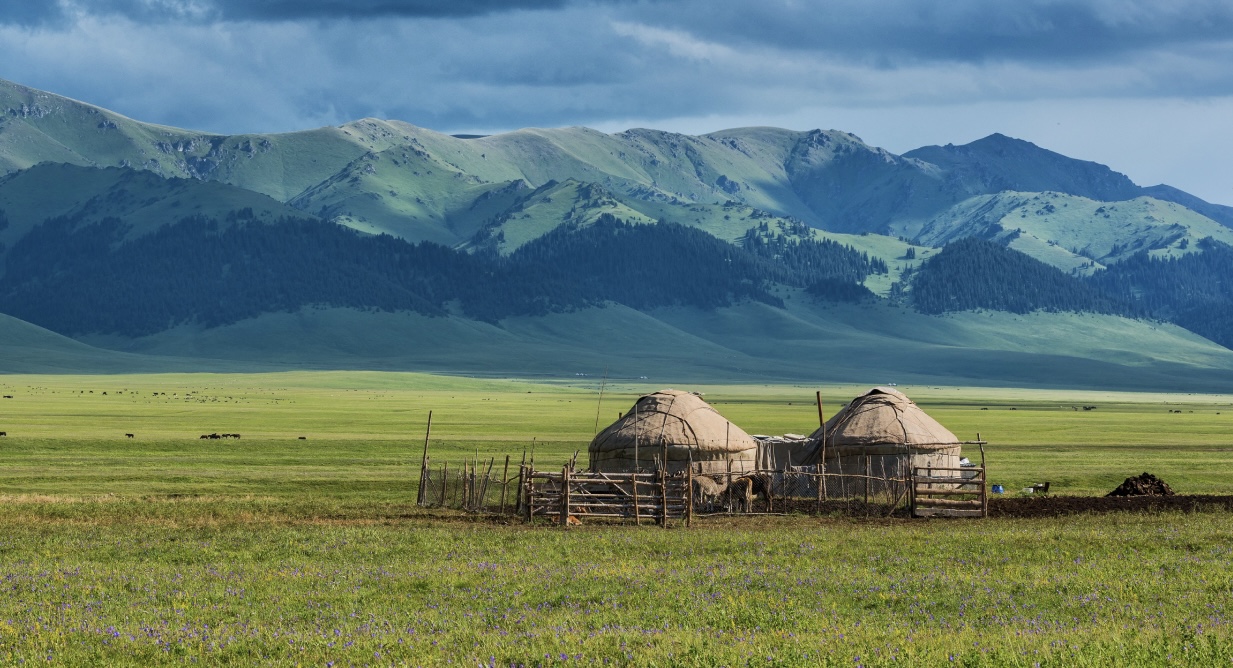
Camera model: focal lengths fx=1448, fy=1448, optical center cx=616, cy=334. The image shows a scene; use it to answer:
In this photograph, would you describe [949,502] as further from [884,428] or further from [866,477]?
[884,428]

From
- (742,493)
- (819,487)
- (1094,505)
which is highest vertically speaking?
(819,487)

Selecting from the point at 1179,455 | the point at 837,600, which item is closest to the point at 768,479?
the point at 837,600

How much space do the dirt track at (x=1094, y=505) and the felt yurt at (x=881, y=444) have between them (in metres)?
5.07

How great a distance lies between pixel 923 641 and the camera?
51.1 ft

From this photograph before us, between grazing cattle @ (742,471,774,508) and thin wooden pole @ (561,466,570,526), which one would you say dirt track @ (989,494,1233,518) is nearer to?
grazing cattle @ (742,471,774,508)

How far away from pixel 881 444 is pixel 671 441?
21.6ft

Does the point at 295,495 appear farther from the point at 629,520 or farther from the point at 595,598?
the point at 595,598

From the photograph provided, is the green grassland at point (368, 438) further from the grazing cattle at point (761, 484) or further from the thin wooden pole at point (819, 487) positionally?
the thin wooden pole at point (819, 487)

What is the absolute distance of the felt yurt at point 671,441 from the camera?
40.5 meters

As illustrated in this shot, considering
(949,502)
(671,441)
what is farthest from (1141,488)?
(671,441)

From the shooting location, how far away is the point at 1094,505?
35906 mm

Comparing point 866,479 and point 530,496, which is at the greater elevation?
point 866,479

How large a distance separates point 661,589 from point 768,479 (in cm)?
1898

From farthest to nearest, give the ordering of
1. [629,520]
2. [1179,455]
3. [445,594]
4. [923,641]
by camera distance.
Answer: [1179,455], [629,520], [445,594], [923,641]
